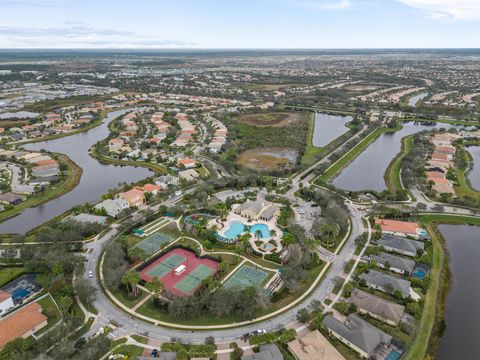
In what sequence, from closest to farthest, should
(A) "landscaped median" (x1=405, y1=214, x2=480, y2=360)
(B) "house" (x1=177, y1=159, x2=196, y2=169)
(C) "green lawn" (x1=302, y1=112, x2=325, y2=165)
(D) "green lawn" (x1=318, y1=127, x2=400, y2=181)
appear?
(A) "landscaped median" (x1=405, y1=214, x2=480, y2=360) < (D) "green lawn" (x1=318, y1=127, x2=400, y2=181) < (B) "house" (x1=177, y1=159, x2=196, y2=169) < (C) "green lawn" (x1=302, y1=112, x2=325, y2=165)

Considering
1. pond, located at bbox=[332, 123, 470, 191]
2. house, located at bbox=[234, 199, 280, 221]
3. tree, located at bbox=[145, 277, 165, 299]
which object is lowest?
pond, located at bbox=[332, 123, 470, 191]

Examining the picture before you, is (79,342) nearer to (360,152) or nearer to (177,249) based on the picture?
(177,249)

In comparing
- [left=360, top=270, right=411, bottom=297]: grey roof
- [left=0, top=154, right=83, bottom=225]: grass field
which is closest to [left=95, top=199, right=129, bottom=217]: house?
[left=0, top=154, right=83, bottom=225]: grass field

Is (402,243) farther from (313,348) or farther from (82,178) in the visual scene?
(82,178)

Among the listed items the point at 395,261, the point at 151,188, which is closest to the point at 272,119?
the point at 151,188

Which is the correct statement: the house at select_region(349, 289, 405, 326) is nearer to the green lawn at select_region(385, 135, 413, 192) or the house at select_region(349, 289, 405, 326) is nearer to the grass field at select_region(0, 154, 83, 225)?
the green lawn at select_region(385, 135, 413, 192)

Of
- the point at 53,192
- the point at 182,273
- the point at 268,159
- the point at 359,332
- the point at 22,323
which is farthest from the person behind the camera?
the point at 268,159

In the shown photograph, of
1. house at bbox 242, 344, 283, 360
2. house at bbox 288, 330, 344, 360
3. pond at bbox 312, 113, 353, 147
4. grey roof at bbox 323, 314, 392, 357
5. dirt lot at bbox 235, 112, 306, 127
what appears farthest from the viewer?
dirt lot at bbox 235, 112, 306, 127
